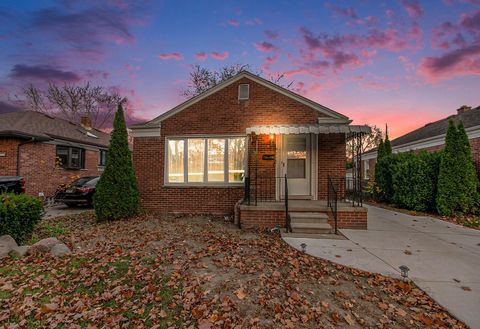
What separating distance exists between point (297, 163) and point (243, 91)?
136 inches

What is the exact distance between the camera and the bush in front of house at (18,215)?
533cm

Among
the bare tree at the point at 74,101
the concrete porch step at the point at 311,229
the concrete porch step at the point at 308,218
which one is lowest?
the concrete porch step at the point at 311,229

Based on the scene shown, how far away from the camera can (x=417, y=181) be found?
33.1 ft

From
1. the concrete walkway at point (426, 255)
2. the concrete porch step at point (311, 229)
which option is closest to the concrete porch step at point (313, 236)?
the concrete porch step at point (311, 229)

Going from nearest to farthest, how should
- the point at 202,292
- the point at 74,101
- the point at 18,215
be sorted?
the point at 202,292, the point at 18,215, the point at 74,101

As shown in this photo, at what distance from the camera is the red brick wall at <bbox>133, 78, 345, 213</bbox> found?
8.62m

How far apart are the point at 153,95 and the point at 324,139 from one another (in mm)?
13011

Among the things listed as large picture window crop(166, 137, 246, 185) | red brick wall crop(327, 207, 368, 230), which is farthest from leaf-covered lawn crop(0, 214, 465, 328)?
large picture window crop(166, 137, 246, 185)

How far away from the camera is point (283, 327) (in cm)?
250

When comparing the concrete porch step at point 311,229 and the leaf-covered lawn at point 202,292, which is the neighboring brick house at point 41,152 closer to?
the leaf-covered lawn at point 202,292

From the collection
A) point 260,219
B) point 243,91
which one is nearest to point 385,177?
point 243,91

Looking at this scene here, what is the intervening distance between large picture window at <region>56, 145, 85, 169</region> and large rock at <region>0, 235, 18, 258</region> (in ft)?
33.9

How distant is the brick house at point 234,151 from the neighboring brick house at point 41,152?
24.6 ft

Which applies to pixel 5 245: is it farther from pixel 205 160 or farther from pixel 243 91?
pixel 243 91
